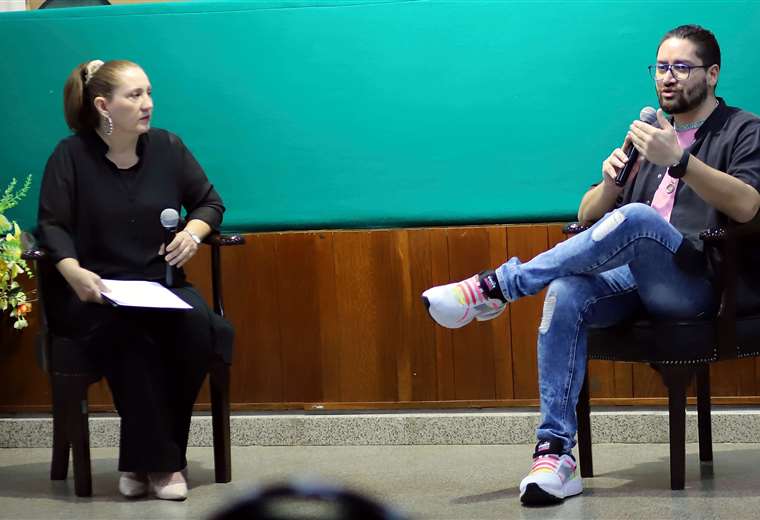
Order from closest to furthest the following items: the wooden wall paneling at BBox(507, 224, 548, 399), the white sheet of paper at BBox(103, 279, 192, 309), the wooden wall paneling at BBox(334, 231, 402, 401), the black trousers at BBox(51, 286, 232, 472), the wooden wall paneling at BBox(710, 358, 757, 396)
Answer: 1. the white sheet of paper at BBox(103, 279, 192, 309)
2. the black trousers at BBox(51, 286, 232, 472)
3. the wooden wall paneling at BBox(710, 358, 757, 396)
4. the wooden wall paneling at BBox(507, 224, 548, 399)
5. the wooden wall paneling at BBox(334, 231, 402, 401)

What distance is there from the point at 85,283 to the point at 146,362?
0.25 m

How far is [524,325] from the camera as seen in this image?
3506 millimetres

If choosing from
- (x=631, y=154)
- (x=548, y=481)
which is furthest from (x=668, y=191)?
(x=548, y=481)

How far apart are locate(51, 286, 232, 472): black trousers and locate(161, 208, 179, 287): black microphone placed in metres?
0.11

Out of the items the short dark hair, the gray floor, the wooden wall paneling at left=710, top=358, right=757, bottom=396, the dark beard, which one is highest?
the short dark hair

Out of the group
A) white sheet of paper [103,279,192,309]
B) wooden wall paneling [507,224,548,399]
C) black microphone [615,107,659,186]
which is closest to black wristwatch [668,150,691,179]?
black microphone [615,107,659,186]

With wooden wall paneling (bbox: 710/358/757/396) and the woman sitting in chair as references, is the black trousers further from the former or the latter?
wooden wall paneling (bbox: 710/358/757/396)

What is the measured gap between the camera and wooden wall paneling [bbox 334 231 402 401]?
359 cm

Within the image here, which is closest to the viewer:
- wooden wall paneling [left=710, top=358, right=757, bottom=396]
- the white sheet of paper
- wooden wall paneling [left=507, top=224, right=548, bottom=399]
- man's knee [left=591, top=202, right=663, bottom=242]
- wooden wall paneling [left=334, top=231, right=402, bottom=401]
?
man's knee [left=591, top=202, right=663, bottom=242]

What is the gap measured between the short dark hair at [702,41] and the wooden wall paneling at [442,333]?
40.6 inches

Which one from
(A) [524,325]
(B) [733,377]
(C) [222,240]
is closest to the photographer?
(C) [222,240]

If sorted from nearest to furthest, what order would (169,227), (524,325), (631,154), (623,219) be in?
(623,219)
(631,154)
(169,227)
(524,325)

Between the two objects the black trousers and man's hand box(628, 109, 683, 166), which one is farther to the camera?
the black trousers

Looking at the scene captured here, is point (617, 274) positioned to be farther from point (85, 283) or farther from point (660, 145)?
point (85, 283)
